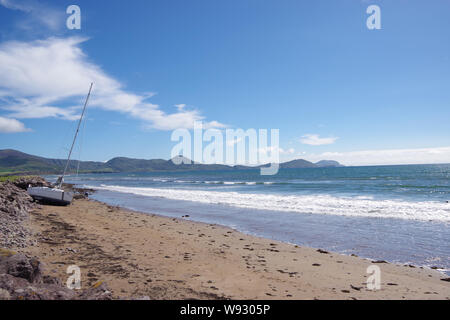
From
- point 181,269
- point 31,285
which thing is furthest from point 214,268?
point 31,285

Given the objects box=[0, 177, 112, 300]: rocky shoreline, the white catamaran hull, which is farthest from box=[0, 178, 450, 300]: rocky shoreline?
the white catamaran hull

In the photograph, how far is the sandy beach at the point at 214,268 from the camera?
18.8 ft

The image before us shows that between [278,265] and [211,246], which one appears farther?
[211,246]

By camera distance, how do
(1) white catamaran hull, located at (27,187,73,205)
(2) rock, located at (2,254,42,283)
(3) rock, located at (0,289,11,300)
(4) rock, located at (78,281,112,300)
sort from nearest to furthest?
(3) rock, located at (0,289,11,300)
(4) rock, located at (78,281,112,300)
(2) rock, located at (2,254,42,283)
(1) white catamaran hull, located at (27,187,73,205)

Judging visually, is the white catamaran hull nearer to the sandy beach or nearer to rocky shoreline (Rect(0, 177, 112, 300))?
the sandy beach

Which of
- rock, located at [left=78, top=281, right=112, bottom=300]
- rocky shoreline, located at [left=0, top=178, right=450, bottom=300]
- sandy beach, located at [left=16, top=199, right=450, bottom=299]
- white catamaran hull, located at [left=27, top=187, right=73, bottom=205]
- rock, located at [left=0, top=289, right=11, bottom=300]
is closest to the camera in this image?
rock, located at [left=0, top=289, right=11, bottom=300]

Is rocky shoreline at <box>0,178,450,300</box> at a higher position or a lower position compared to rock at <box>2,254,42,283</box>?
lower

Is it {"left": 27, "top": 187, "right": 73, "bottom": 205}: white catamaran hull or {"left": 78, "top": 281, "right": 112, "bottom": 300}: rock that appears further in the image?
{"left": 27, "top": 187, "right": 73, "bottom": 205}: white catamaran hull

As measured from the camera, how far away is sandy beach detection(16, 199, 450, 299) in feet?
18.8

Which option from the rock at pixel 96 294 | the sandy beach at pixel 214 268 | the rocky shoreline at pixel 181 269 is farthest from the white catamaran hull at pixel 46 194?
the rock at pixel 96 294
